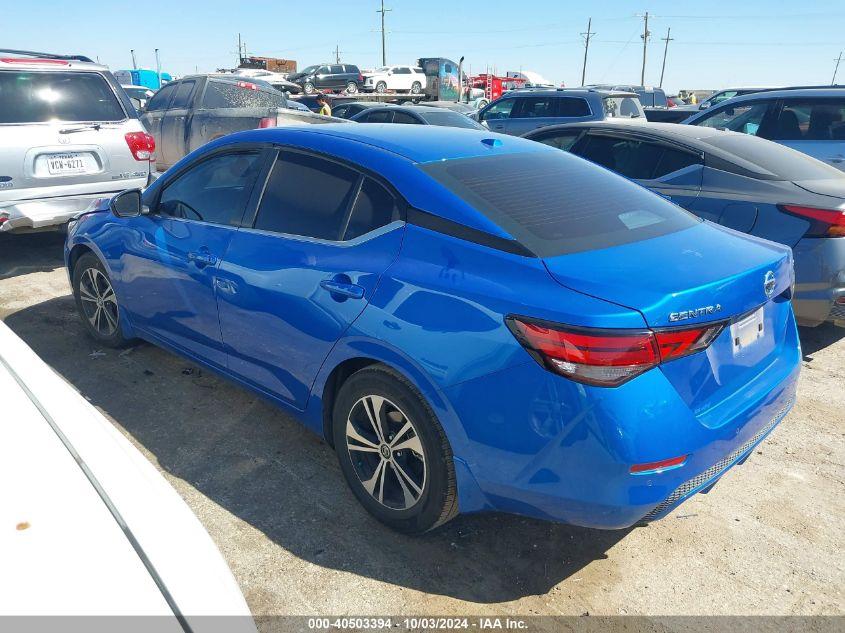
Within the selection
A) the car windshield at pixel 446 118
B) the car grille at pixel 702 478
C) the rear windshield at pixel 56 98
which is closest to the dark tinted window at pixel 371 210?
the car grille at pixel 702 478

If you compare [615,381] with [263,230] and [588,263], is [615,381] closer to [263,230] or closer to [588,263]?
[588,263]

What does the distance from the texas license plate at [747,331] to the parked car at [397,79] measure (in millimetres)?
34554

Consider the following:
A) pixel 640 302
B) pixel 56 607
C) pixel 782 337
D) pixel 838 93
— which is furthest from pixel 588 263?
pixel 838 93

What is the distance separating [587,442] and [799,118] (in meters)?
6.94

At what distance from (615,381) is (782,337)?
44.1 inches

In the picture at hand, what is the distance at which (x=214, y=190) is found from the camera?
3674 millimetres

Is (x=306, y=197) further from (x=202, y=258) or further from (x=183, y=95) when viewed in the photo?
(x=183, y=95)

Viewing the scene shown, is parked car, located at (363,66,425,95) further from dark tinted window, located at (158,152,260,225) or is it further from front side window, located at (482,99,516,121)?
dark tinted window, located at (158,152,260,225)

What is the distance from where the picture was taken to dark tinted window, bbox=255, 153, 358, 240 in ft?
9.72

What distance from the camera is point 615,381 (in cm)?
212

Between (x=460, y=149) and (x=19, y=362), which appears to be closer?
(x=19, y=362)

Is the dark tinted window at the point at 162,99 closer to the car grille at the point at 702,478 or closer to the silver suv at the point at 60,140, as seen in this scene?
the silver suv at the point at 60,140

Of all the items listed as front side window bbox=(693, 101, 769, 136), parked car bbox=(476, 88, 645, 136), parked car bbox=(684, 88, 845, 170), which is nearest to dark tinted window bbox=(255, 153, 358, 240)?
parked car bbox=(684, 88, 845, 170)

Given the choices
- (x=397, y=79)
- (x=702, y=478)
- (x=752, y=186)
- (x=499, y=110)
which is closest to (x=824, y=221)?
(x=752, y=186)
